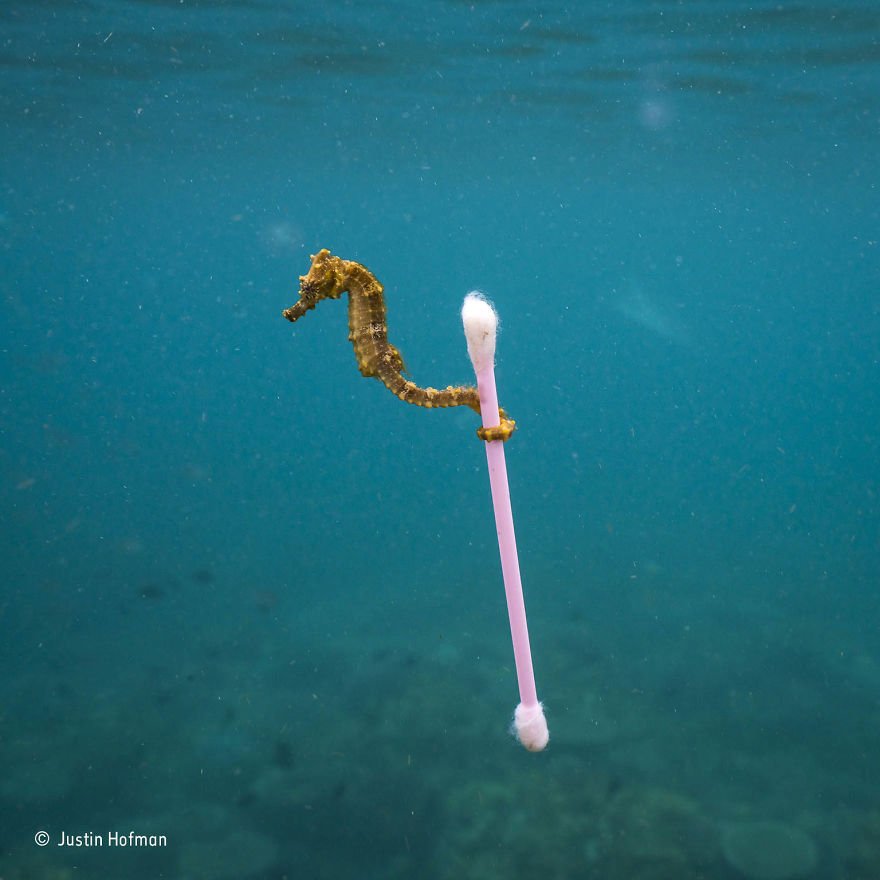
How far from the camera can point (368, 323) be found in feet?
7.82

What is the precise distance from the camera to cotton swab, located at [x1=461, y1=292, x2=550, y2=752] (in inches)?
74.1

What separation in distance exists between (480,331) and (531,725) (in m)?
1.23

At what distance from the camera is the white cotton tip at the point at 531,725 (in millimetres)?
2303

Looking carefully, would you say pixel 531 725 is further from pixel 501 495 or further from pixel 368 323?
pixel 368 323

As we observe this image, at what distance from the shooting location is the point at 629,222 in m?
30.2

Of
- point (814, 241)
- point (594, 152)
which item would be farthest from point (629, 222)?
point (594, 152)

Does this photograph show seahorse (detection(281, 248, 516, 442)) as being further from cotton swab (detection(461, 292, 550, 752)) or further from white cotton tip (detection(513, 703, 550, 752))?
white cotton tip (detection(513, 703, 550, 752))

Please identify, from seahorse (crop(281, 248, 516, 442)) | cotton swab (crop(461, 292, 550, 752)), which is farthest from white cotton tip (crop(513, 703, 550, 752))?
seahorse (crop(281, 248, 516, 442))

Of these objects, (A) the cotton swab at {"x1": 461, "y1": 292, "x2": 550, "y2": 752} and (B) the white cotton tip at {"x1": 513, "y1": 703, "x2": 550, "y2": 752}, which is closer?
(A) the cotton swab at {"x1": 461, "y1": 292, "x2": 550, "y2": 752}

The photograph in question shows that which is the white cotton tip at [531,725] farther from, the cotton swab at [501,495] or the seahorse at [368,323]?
the seahorse at [368,323]

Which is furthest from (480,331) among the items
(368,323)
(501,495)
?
(368,323)

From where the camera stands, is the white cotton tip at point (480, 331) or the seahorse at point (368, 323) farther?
the seahorse at point (368, 323)

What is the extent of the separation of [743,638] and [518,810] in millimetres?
4832

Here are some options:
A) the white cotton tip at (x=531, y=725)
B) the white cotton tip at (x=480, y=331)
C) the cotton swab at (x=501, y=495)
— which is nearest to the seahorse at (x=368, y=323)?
the cotton swab at (x=501, y=495)
